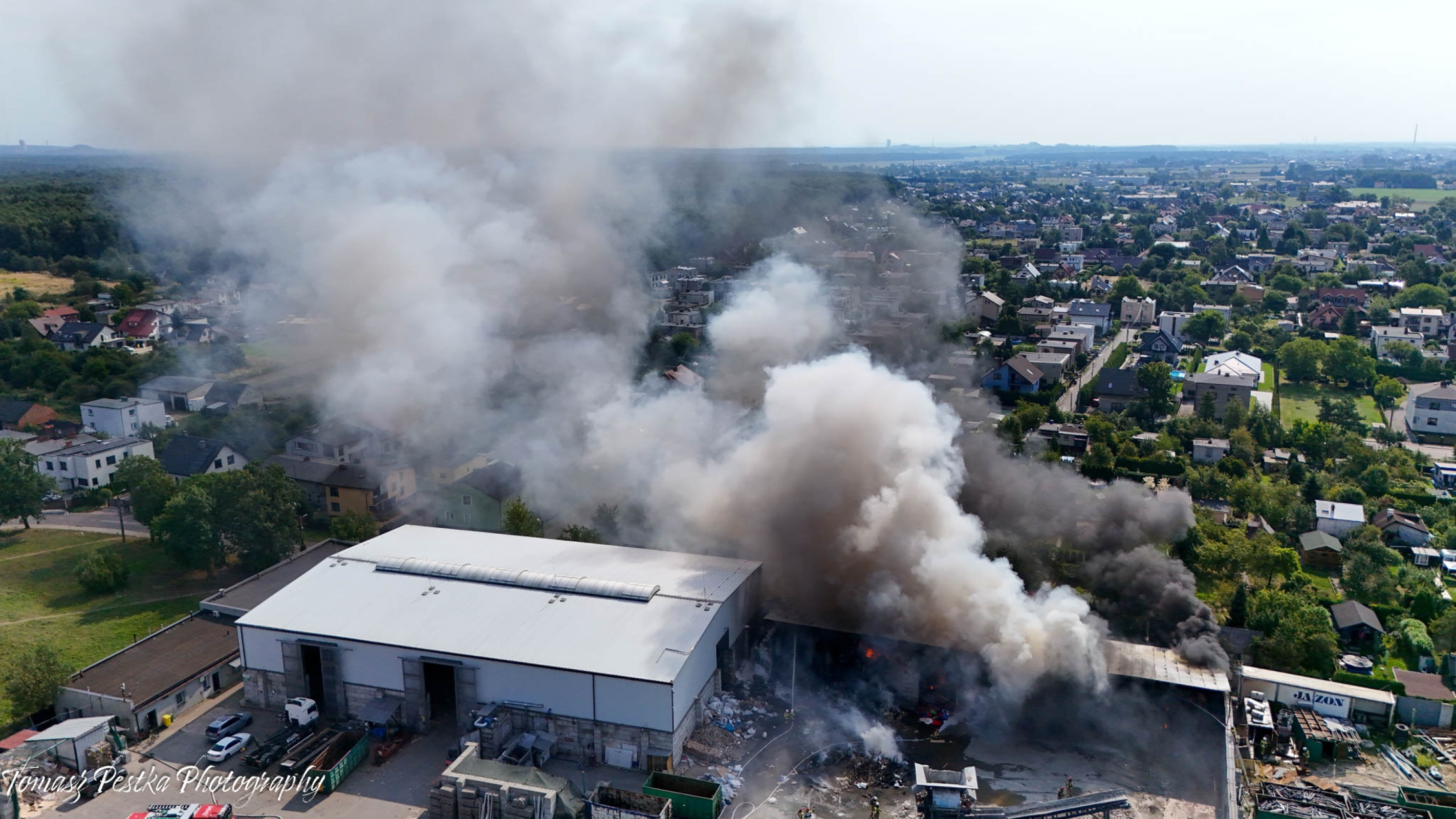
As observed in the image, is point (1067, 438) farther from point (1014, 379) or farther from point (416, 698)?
point (416, 698)

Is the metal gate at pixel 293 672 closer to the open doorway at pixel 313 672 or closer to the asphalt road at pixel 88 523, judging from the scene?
the open doorway at pixel 313 672

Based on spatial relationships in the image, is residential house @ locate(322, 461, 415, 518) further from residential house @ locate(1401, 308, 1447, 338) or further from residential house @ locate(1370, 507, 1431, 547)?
residential house @ locate(1401, 308, 1447, 338)

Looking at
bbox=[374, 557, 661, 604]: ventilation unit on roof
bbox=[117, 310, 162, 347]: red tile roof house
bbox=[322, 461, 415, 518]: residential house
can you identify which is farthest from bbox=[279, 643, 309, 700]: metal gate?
bbox=[117, 310, 162, 347]: red tile roof house

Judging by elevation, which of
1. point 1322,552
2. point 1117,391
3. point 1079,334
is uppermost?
point 1079,334

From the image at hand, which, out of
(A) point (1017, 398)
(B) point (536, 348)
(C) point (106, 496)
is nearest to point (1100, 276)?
(A) point (1017, 398)

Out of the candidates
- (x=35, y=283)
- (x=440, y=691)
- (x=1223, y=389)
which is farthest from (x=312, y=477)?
(x=35, y=283)

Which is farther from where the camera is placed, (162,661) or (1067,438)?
(1067,438)
